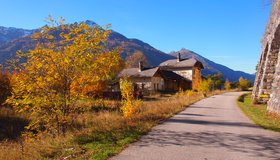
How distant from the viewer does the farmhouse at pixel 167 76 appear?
54875 millimetres

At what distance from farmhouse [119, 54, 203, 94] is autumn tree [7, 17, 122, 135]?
36186 millimetres

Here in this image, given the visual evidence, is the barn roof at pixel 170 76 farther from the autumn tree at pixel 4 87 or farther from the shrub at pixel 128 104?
the shrub at pixel 128 104

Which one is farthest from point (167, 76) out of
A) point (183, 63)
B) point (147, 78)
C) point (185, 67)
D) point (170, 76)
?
point (183, 63)

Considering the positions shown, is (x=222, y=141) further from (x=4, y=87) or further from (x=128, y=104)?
(x=4, y=87)

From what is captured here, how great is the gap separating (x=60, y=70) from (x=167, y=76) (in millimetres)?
51729

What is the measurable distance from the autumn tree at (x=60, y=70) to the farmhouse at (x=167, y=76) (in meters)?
36.2

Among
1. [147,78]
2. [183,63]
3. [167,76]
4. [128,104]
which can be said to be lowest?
[128,104]

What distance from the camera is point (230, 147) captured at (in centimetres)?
817

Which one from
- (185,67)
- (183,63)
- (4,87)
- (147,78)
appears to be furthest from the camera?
(183,63)

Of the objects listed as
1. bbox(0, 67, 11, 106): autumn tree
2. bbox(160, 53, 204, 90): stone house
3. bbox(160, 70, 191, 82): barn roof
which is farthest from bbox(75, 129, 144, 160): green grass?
bbox(160, 53, 204, 90): stone house

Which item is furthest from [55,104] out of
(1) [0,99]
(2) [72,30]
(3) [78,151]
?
(1) [0,99]

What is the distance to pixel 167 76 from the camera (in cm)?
6172

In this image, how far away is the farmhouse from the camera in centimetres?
5488

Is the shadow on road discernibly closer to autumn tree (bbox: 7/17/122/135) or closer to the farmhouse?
autumn tree (bbox: 7/17/122/135)
